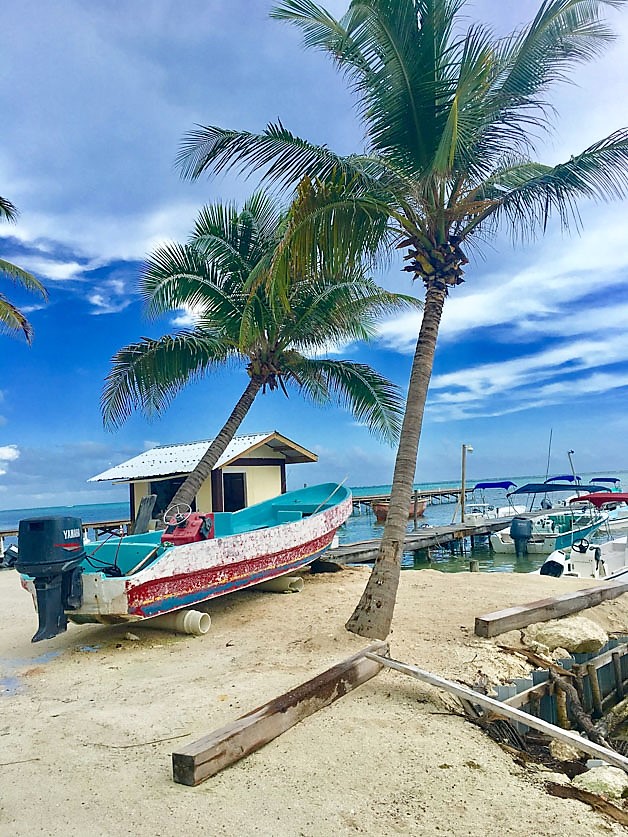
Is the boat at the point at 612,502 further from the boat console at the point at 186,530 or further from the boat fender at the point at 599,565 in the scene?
the boat console at the point at 186,530

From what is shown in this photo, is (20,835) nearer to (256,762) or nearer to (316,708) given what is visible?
(256,762)

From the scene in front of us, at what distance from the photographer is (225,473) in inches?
734

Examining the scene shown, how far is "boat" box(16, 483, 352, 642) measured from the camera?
7.11 meters

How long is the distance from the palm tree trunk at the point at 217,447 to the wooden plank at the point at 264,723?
7.08 metres

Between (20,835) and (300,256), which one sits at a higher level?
(300,256)

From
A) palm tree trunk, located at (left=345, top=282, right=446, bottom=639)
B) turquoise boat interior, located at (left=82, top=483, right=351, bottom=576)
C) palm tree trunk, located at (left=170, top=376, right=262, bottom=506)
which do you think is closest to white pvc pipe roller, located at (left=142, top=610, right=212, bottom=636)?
turquoise boat interior, located at (left=82, top=483, right=351, bottom=576)

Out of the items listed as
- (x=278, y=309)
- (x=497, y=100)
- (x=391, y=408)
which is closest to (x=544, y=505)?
(x=391, y=408)

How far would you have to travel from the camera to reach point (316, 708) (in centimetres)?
514

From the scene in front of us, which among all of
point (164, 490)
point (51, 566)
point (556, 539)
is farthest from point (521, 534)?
point (51, 566)

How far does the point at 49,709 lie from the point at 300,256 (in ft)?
17.8

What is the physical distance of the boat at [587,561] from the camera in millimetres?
15891

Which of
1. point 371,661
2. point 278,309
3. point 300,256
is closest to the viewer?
point 371,661

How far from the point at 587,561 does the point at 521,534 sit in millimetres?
8206

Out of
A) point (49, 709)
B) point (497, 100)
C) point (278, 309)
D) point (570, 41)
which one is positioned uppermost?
point (570, 41)
